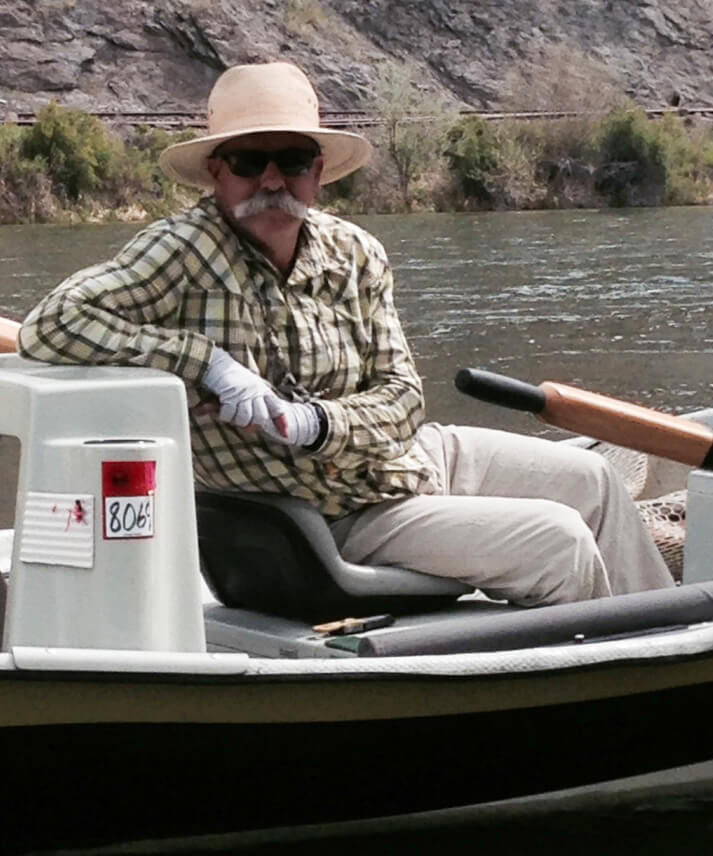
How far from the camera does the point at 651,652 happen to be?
13.6 ft

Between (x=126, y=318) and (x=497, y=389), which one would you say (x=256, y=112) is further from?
(x=497, y=389)

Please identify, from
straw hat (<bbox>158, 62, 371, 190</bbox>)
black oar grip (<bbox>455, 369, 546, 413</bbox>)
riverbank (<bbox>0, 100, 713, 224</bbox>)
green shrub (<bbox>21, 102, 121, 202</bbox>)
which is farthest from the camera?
green shrub (<bbox>21, 102, 121, 202</bbox>)

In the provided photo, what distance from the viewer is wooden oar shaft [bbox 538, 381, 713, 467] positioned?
4570 mm

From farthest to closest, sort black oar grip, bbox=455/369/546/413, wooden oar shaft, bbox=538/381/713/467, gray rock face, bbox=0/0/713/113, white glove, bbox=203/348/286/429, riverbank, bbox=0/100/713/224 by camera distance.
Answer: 1. gray rock face, bbox=0/0/713/113
2. riverbank, bbox=0/100/713/224
3. wooden oar shaft, bbox=538/381/713/467
4. black oar grip, bbox=455/369/546/413
5. white glove, bbox=203/348/286/429

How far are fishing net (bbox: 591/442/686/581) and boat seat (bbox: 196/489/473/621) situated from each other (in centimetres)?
92

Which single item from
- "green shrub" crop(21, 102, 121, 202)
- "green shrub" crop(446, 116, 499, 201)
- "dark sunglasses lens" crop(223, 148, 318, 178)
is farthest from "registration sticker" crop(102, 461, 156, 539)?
"green shrub" crop(446, 116, 499, 201)

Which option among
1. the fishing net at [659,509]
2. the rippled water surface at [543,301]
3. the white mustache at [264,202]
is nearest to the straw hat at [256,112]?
the white mustache at [264,202]

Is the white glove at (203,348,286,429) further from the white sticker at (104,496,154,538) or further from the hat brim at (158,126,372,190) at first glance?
the hat brim at (158,126,372,190)

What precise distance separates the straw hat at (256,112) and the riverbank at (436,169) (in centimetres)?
4234

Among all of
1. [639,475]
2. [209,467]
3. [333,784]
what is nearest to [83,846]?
[333,784]

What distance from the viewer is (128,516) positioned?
3703 mm

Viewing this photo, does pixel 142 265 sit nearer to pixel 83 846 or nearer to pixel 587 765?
pixel 83 846

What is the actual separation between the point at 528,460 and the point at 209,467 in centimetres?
79

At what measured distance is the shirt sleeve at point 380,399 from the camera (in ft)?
13.6
